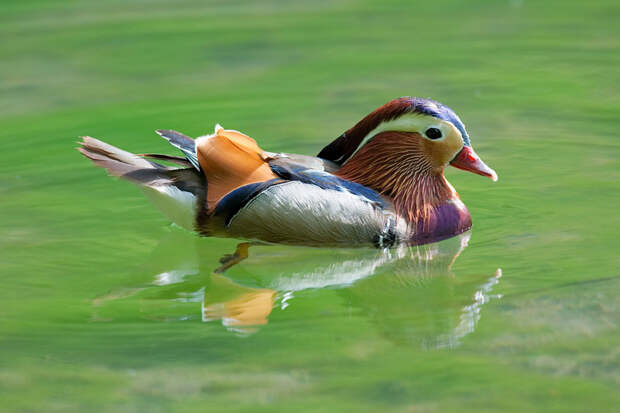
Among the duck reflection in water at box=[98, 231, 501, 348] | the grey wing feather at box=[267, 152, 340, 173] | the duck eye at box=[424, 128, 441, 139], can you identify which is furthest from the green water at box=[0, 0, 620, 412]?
the duck eye at box=[424, 128, 441, 139]

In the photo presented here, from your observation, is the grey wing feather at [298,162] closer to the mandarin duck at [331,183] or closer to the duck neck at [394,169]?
the mandarin duck at [331,183]

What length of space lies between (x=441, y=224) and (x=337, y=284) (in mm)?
970

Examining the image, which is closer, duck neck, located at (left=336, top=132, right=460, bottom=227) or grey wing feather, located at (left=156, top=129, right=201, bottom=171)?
grey wing feather, located at (left=156, top=129, right=201, bottom=171)

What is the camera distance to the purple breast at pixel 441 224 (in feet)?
21.3

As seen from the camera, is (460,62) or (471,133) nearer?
(471,133)

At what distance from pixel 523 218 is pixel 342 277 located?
1444mm

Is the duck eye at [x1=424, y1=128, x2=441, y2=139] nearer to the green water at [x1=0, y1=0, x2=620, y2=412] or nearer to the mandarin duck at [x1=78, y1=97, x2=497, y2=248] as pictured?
the mandarin duck at [x1=78, y1=97, x2=497, y2=248]

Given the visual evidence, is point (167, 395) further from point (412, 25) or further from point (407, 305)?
point (412, 25)

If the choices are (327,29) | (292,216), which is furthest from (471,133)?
(327,29)

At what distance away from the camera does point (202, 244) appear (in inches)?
262

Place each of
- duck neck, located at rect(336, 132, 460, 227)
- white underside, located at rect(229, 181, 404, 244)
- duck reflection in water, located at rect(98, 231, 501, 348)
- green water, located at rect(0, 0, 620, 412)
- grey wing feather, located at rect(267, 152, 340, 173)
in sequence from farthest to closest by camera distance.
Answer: duck neck, located at rect(336, 132, 460, 227) < grey wing feather, located at rect(267, 152, 340, 173) < white underside, located at rect(229, 181, 404, 244) < duck reflection in water, located at rect(98, 231, 501, 348) < green water, located at rect(0, 0, 620, 412)

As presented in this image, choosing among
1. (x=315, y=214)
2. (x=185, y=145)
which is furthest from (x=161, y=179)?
(x=315, y=214)

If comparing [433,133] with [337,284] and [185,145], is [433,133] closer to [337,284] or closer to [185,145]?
[337,284]

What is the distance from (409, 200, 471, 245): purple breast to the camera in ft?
21.3
